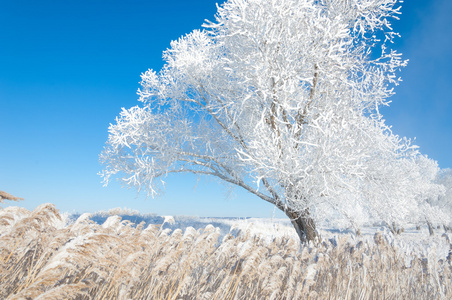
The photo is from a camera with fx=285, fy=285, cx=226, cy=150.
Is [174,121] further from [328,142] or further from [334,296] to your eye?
[334,296]

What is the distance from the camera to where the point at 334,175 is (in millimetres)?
6828

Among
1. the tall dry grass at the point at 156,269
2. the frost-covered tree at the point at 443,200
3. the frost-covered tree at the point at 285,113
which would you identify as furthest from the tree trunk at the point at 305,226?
the frost-covered tree at the point at 443,200

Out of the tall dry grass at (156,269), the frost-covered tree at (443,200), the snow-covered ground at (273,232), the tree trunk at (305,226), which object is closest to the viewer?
the tall dry grass at (156,269)

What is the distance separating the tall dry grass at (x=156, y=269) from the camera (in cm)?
158

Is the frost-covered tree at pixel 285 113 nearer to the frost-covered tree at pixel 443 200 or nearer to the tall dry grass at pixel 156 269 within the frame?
the tall dry grass at pixel 156 269

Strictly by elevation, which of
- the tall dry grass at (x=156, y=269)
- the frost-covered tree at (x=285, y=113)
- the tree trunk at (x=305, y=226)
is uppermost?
the frost-covered tree at (x=285, y=113)

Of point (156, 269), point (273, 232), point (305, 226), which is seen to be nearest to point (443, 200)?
point (273, 232)

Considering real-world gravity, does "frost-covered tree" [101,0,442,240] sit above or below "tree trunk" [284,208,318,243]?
above

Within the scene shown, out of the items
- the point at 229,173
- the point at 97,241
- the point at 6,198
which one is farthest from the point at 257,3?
the point at 97,241

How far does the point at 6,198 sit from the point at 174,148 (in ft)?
21.7

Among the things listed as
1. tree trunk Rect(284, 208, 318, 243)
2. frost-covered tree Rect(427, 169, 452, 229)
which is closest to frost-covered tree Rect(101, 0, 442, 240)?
tree trunk Rect(284, 208, 318, 243)

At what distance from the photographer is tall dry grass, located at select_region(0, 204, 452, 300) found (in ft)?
5.19

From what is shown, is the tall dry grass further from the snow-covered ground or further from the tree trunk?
the tree trunk

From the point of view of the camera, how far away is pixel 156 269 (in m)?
2.23
